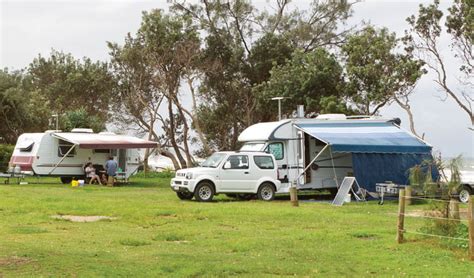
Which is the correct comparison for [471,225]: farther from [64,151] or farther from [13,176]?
[13,176]

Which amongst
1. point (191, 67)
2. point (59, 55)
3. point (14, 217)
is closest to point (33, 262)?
point (14, 217)

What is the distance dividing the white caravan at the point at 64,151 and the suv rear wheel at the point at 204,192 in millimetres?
9275

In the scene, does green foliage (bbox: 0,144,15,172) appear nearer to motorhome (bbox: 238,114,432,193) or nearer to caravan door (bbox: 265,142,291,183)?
motorhome (bbox: 238,114,432,193)

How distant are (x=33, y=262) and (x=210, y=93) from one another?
31544 mm

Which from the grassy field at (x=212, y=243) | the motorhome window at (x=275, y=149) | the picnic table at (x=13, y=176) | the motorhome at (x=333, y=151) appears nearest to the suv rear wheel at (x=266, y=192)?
the motorhome at (x=333, y=151)

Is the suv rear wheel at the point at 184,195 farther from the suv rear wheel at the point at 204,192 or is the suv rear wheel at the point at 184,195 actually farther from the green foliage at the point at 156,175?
the green foliage at the point at 156,175

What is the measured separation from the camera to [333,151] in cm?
2197

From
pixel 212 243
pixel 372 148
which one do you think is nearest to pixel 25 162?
pixel 372 148

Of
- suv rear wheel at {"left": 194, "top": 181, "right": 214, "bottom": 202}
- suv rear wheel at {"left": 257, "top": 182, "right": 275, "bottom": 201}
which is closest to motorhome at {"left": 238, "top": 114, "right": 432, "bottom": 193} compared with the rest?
suv rear wheel at {"left": 257, "top": 182, "right": 275, "bottom": 201}

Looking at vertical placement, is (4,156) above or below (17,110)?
below

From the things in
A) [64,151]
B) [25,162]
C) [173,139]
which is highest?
[173,139]

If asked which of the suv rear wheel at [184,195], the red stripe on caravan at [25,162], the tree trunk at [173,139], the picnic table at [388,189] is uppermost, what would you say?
the tree trunk at [173,139]

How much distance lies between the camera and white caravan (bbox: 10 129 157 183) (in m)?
28.9

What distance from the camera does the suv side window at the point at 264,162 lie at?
21812 millimetres
